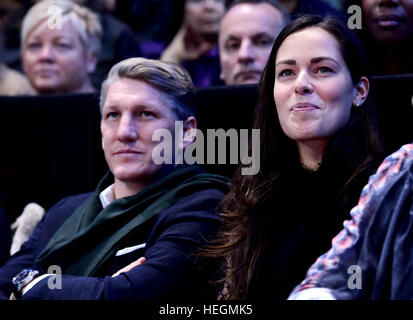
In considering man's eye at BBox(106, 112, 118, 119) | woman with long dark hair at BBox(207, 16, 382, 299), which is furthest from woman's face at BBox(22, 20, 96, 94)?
woman with long dark hair at BBox(207, 16, 382, 299)

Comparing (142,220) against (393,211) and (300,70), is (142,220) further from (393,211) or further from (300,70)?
(393,211)

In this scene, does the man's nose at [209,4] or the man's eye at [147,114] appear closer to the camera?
the man's eye at [147,114]

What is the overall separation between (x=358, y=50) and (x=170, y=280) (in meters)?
0.74

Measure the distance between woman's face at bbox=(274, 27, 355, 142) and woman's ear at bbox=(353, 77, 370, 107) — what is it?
0.04 feet

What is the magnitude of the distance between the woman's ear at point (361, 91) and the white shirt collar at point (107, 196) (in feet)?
2.57

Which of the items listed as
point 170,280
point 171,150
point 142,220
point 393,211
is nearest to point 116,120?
point 171,150

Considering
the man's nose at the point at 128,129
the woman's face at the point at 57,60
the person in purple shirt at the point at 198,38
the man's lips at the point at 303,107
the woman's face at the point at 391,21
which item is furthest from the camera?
the person in purple shirt at the point at 198,38

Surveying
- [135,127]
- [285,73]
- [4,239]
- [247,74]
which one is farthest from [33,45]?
[285,73]

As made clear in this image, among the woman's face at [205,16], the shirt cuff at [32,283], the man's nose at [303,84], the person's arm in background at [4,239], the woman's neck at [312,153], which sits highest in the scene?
the woman's face at [205,16]

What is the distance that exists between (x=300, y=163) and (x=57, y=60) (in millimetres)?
1537

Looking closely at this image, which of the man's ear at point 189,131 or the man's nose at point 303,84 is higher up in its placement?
the man's nose at point 303,84

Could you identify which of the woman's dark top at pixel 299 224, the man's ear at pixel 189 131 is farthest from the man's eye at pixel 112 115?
the woman's dark top at pixel 299 224

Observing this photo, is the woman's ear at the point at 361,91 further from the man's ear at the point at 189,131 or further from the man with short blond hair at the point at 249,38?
the man with short blond hair at the point at 249,38

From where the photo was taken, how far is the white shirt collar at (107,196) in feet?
7.66
